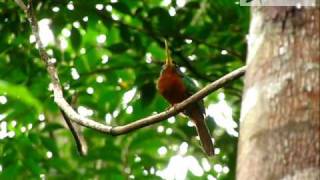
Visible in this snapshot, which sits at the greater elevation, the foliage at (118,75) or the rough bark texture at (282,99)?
the foliage at (118,75)

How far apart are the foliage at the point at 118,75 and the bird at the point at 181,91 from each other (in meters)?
0.08

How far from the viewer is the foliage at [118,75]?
4.37 m

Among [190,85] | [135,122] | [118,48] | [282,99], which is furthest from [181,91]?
[282,99]

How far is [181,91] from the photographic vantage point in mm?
4898

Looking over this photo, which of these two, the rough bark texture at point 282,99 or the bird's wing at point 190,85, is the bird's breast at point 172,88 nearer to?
the bird's wing at point 190,85

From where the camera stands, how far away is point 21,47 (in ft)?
15.5

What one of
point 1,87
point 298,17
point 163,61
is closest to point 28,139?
point 163,61

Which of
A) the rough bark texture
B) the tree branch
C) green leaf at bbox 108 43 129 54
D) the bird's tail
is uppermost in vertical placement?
green leaf at bbox 108 43 129 54

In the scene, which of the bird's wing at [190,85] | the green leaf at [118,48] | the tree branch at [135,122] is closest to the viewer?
the tree branch at [135,122]

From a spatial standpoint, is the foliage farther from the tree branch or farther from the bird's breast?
the tree branch

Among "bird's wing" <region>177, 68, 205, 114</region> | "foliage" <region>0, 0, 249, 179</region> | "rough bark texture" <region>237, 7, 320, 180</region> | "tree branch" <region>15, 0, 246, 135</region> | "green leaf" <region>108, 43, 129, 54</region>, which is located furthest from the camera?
"bird's wing" <region>177, 68, 205, 114</region>

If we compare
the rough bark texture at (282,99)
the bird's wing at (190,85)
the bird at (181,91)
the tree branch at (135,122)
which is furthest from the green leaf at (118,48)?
the rough bark texture at (282,99)

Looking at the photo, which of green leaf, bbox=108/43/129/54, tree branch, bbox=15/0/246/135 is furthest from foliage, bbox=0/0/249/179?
tree branch, bbox=15/0/246/135

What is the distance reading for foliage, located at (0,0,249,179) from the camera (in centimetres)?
437
